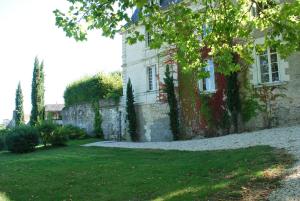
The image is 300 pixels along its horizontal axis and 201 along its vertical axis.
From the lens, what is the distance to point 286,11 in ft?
20.0

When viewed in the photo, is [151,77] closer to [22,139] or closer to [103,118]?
[103,118]

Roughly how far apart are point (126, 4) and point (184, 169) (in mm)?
4858


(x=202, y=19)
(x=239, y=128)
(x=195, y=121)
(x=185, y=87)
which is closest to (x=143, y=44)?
(x=185, y=87)

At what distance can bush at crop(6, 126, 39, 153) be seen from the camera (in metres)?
18.7

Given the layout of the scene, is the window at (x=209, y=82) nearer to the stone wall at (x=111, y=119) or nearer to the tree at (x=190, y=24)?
the stone wall at (x=111, y=119)

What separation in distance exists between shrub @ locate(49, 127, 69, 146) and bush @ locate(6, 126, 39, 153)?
103 cm

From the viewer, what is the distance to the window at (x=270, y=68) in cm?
1495

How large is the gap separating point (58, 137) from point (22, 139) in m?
2.13

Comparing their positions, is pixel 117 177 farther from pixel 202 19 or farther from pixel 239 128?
pixel 239 128

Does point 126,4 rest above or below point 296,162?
above

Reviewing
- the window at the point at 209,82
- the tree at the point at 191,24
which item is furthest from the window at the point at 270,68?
the tree at the point at 191,24

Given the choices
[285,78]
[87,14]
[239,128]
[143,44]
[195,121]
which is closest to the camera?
[87,14]

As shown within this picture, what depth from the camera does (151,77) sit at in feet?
71.2

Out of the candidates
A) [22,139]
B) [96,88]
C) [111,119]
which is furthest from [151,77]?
[22,139]
